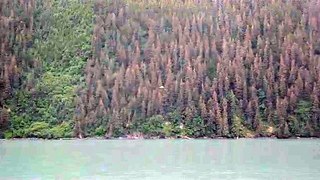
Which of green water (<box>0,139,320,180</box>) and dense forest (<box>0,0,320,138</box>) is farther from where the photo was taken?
dense forest (<box>0,0,320,138</box>)

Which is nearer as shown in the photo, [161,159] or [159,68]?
[161,159]

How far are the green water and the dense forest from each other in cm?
118

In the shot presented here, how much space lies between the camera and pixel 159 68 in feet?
Result: 52.9

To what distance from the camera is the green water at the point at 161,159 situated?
7.78 m

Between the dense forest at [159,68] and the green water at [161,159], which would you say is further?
the dense forest at [159,68]

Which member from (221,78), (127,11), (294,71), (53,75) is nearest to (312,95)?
(294,71)

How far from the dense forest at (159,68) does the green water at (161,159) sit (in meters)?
1.18

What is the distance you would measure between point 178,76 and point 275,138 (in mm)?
3251

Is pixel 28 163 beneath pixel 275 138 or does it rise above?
above

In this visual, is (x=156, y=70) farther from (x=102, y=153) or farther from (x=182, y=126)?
(x=102, y=153)

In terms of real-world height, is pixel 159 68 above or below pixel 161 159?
below

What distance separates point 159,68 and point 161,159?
6.74 m

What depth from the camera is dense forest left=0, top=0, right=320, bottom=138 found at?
1526cm

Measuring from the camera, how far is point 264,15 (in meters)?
16.9
